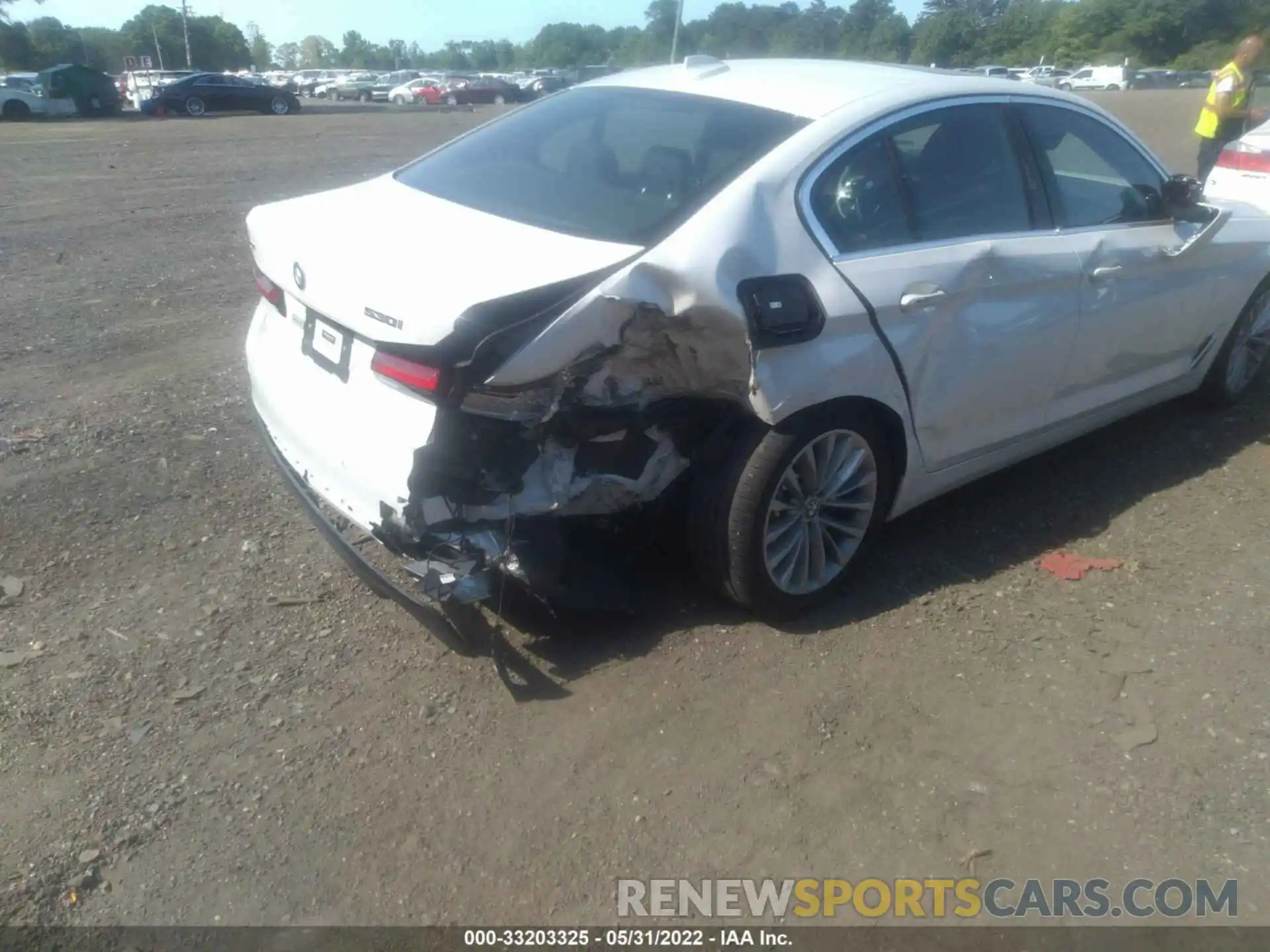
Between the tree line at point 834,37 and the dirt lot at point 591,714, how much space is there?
19.5ft

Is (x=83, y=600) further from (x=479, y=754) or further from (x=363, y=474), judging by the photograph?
(x=479, y=754)

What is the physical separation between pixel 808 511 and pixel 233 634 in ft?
6.42

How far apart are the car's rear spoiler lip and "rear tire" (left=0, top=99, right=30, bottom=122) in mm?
31215

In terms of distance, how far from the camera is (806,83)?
373 cm

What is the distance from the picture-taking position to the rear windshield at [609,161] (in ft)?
10.7

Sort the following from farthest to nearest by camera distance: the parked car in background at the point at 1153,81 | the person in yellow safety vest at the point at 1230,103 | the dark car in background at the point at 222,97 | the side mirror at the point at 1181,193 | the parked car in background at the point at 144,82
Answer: the parked car in background at the point at 1153,81, the parked car in background at the point at 144,82, the dark car in background at the point at 222,97, the person in yellow safety vest at the point at 1230,103, the side mirror at the point at 1181,193

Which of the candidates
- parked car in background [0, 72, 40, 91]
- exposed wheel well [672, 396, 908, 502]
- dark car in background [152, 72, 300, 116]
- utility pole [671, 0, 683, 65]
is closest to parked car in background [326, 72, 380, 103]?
dark car in background [152, 72, 300, 116]

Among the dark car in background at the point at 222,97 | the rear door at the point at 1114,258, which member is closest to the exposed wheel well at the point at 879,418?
the rear door at the point at 1114,258

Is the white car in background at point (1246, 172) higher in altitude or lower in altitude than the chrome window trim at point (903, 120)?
lower

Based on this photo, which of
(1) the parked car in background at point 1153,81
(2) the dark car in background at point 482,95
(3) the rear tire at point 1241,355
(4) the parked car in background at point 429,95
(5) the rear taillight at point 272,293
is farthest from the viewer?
(1) the parked car in background at point 1153,81

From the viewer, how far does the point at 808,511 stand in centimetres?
352

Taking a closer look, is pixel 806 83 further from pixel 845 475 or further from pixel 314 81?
pixel 314 81
